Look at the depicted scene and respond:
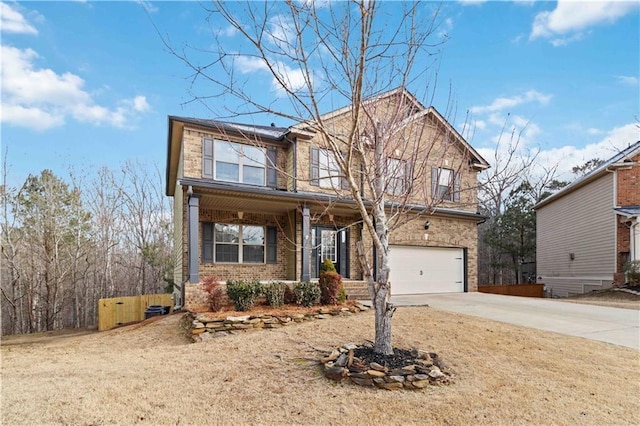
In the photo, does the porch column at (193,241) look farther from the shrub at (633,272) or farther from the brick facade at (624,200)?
the brick facade at (624,200)

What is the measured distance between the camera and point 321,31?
13.3 ft

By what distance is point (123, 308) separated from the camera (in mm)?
13633

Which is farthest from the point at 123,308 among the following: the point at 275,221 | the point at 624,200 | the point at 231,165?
the point at 624,200

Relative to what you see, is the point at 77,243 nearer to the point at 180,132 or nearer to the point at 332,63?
the point at 180,132

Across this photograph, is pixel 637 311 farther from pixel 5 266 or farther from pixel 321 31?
pixel 5 266

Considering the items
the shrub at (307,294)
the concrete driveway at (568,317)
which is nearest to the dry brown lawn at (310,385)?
the concrete driveway at (568,317)

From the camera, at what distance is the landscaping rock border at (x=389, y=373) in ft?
13.3

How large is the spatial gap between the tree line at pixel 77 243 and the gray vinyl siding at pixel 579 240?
736 inches

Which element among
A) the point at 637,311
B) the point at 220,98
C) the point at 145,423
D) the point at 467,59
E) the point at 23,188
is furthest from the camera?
the point at 23,188

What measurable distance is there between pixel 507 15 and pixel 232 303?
869cm

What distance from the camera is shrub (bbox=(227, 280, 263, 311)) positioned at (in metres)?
8.34

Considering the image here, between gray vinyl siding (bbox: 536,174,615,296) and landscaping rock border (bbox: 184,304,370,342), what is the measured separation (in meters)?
13.5

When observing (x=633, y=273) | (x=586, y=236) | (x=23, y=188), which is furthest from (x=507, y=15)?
(x=23, y=188)

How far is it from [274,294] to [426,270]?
7433mm
